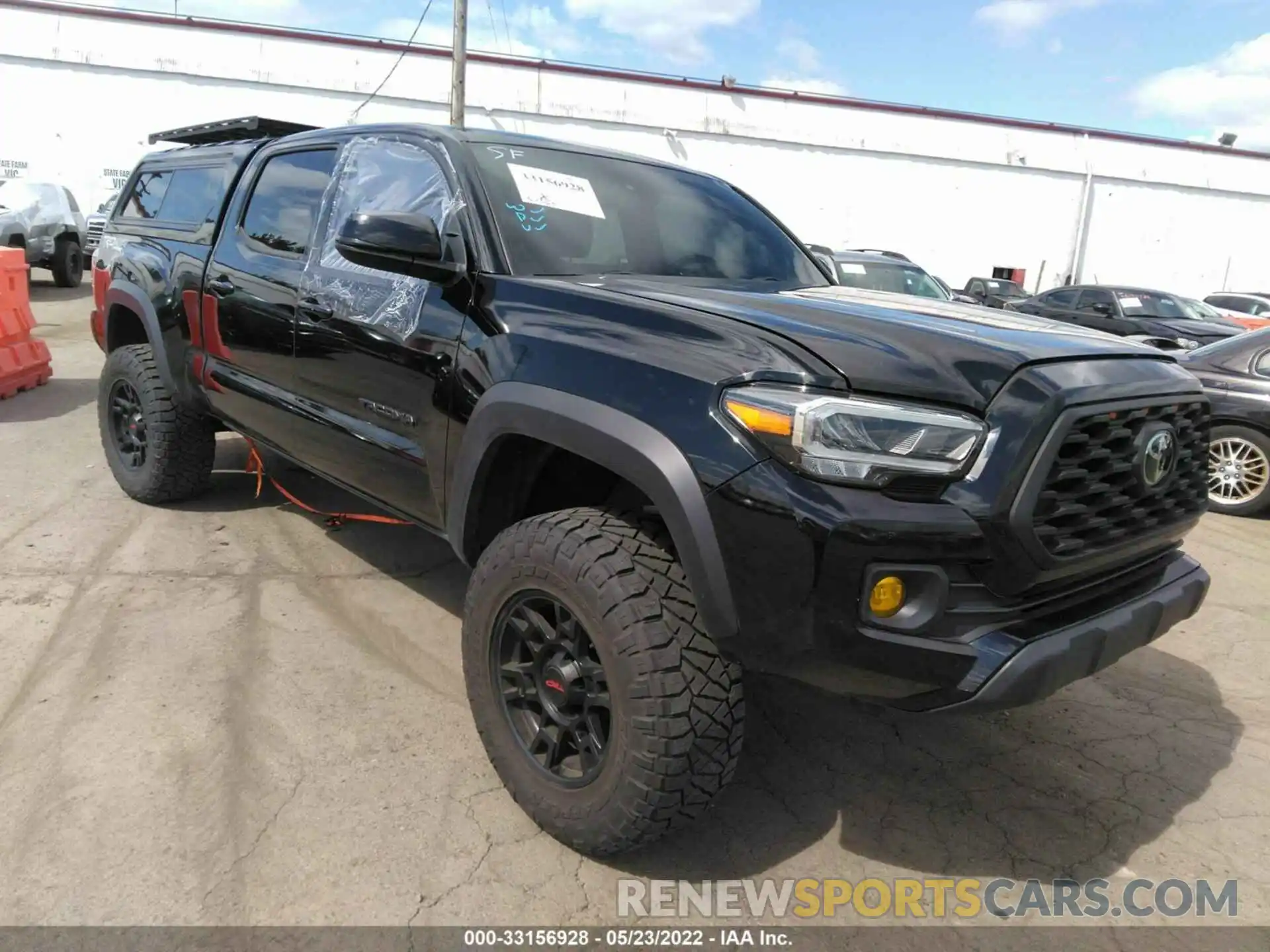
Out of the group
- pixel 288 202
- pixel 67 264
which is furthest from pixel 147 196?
pixel 67 264

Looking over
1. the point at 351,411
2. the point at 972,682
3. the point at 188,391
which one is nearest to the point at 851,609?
the point at 972,682

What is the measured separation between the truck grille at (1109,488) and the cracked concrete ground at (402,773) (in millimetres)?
975

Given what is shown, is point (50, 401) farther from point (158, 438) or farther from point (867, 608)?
point (867, 608)

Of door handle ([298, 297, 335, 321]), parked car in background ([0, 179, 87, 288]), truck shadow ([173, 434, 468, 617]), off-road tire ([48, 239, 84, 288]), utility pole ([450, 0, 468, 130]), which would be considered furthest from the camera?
utility pole ([450, 0, 468, 130])

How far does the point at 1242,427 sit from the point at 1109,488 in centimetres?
507

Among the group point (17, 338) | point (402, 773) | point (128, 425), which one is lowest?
point (402, 773)

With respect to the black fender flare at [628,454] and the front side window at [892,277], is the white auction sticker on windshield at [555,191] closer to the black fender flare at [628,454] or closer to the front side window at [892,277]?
the black fender flare at [628,454]

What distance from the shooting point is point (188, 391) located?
4.29 meters

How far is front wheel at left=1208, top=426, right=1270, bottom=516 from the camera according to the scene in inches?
236

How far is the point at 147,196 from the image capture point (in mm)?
5035

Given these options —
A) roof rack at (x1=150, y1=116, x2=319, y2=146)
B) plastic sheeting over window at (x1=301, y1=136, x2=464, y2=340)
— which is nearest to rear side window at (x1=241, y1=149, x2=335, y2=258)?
plastic sheeting over window at (x1=301, y1=136, x2=464, y2=340)

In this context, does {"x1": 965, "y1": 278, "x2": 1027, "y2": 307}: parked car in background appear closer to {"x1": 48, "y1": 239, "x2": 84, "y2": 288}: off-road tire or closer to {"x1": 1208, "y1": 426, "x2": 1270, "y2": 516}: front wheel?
{"x1": 1208, "y1": 426, "x2": 1270, "y2": 516}: front wheel

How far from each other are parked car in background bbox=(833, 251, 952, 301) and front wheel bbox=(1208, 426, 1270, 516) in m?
4.35

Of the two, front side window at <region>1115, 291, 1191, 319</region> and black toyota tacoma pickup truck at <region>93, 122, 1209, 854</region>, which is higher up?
front side window at <region>1115, 291, 1191, 319</region>
